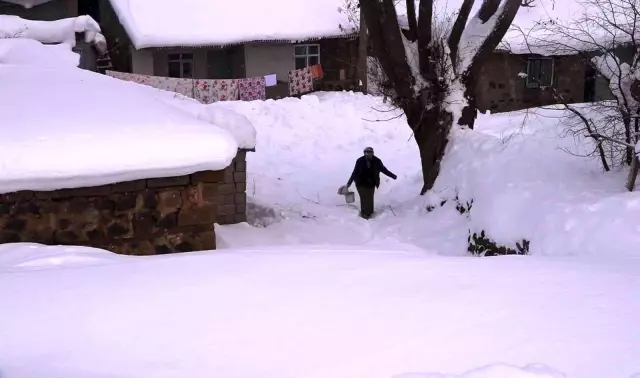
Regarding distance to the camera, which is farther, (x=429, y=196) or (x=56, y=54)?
(x=56, y=54)

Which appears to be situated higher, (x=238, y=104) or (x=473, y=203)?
(x=238, y=104)

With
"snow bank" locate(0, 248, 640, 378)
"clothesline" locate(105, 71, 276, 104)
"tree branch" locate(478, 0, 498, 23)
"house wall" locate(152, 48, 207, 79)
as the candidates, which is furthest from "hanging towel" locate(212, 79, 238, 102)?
"snow bank" locate(0, 248, 640, 378)

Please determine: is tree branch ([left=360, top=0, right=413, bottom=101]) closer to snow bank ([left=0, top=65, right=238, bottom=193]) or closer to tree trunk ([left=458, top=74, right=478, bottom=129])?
tree trunk ([left=458, top=74, right=478, bottom=129])

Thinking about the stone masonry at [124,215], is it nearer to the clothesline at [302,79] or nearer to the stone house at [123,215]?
the stone house at [123,215]

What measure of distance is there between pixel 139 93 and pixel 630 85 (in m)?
5.05

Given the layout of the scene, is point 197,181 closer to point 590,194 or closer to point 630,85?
point 590,194

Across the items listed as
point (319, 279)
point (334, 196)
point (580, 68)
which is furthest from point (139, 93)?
point (580, 68)

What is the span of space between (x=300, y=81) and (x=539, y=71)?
7.42 metres

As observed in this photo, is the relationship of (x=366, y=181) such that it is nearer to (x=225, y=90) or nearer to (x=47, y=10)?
(x=225, y=90)

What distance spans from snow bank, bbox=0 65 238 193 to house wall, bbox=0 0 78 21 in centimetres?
1530

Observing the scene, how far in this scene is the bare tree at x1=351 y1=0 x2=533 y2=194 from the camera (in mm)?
9336

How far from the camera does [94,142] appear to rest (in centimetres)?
505

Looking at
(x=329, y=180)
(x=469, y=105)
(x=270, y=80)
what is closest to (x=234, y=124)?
(x=469, y=105)

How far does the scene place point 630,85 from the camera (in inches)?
260
